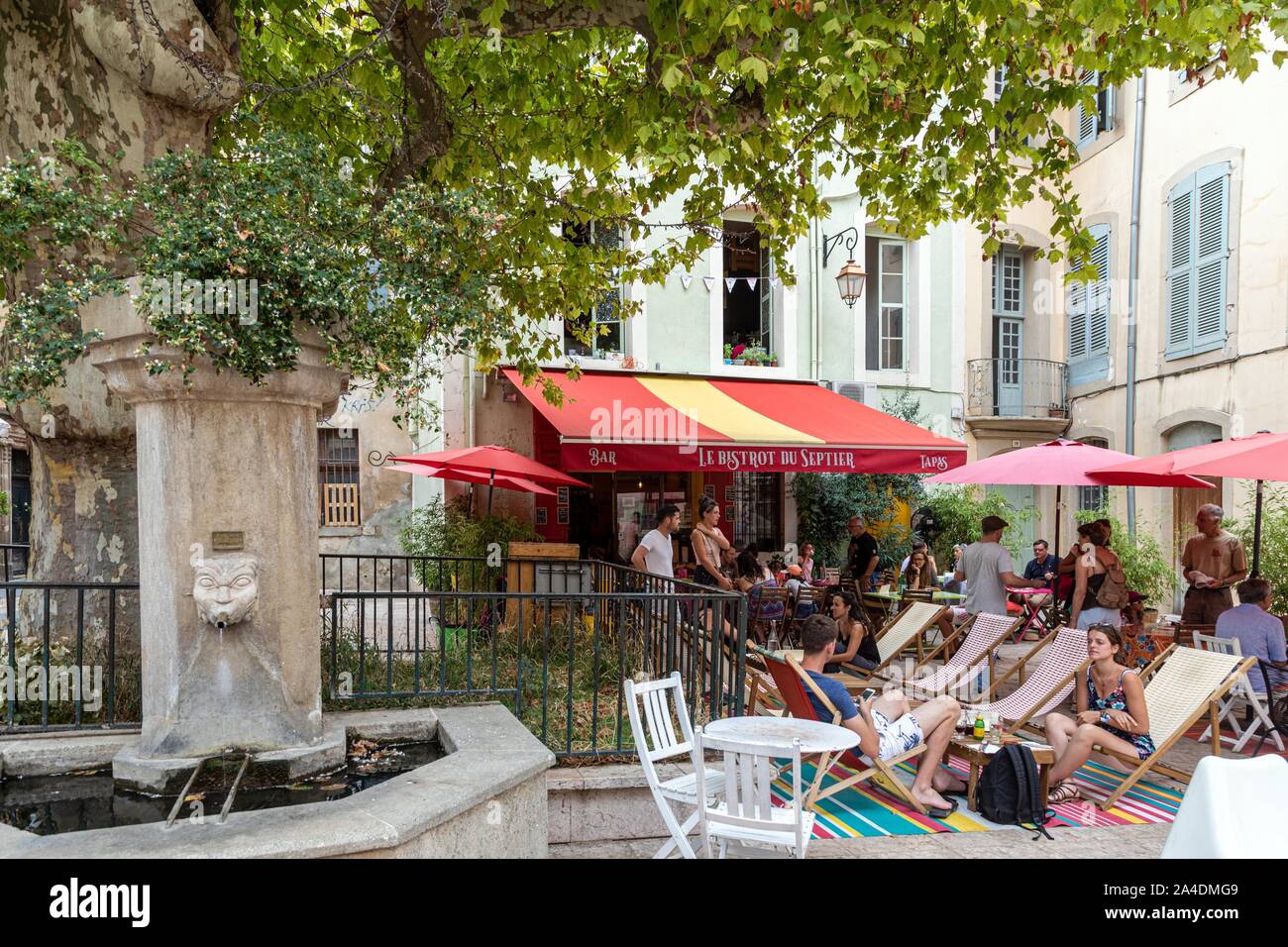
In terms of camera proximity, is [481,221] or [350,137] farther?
[350,137]

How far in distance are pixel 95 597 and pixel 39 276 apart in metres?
1.62

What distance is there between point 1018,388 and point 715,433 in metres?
8.32

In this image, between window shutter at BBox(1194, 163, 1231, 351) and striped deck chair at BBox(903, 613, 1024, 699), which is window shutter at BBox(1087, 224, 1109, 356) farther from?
striped deck chair at BBox(903, 613, 1024, 699)

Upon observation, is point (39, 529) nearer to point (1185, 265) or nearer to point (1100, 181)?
point (1185, 265)

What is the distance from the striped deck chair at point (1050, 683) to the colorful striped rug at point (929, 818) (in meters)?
0.57

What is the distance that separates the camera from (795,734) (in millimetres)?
4359

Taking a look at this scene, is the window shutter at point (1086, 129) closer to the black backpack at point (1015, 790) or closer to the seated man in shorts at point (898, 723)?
the seated man in shorts at point (898, 723)

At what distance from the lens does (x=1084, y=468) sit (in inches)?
343

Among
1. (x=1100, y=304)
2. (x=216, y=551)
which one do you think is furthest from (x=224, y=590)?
(x=1100, y=304)

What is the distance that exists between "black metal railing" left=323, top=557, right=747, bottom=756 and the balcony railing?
10128 millimetres

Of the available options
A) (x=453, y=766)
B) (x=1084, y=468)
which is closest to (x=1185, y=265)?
(x=1084, y=468)

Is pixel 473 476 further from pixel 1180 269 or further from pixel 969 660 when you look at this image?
pixel 1180 269

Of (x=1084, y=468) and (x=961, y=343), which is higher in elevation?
(x=961, y=343)

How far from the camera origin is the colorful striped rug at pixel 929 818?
502cm
